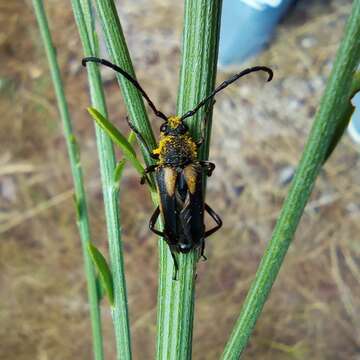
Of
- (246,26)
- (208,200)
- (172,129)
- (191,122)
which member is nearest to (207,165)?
(172,129)

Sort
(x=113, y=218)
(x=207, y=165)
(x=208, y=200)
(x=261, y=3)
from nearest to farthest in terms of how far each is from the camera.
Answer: (x=113, y=218)
(x=207, y=165)
(x=261, y=3)
(x=208, y=200)

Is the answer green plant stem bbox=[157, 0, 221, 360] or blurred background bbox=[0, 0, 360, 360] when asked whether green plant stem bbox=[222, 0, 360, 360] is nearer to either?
green plant stem bbox=[157, 0, 221, 360]

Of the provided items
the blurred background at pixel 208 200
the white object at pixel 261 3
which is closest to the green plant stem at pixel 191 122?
the blurred background at pixel 208 200

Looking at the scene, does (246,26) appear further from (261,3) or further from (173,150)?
(173,150)

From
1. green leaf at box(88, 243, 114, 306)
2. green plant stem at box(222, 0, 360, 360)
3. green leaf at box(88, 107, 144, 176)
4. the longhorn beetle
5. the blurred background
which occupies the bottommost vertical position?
green plant stem at box(222, 0, 360, 360)

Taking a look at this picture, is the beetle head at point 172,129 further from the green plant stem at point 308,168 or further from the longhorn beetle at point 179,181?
the green plant stem at point 308,168

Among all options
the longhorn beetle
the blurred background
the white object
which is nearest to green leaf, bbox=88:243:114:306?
the longhorn beetle
